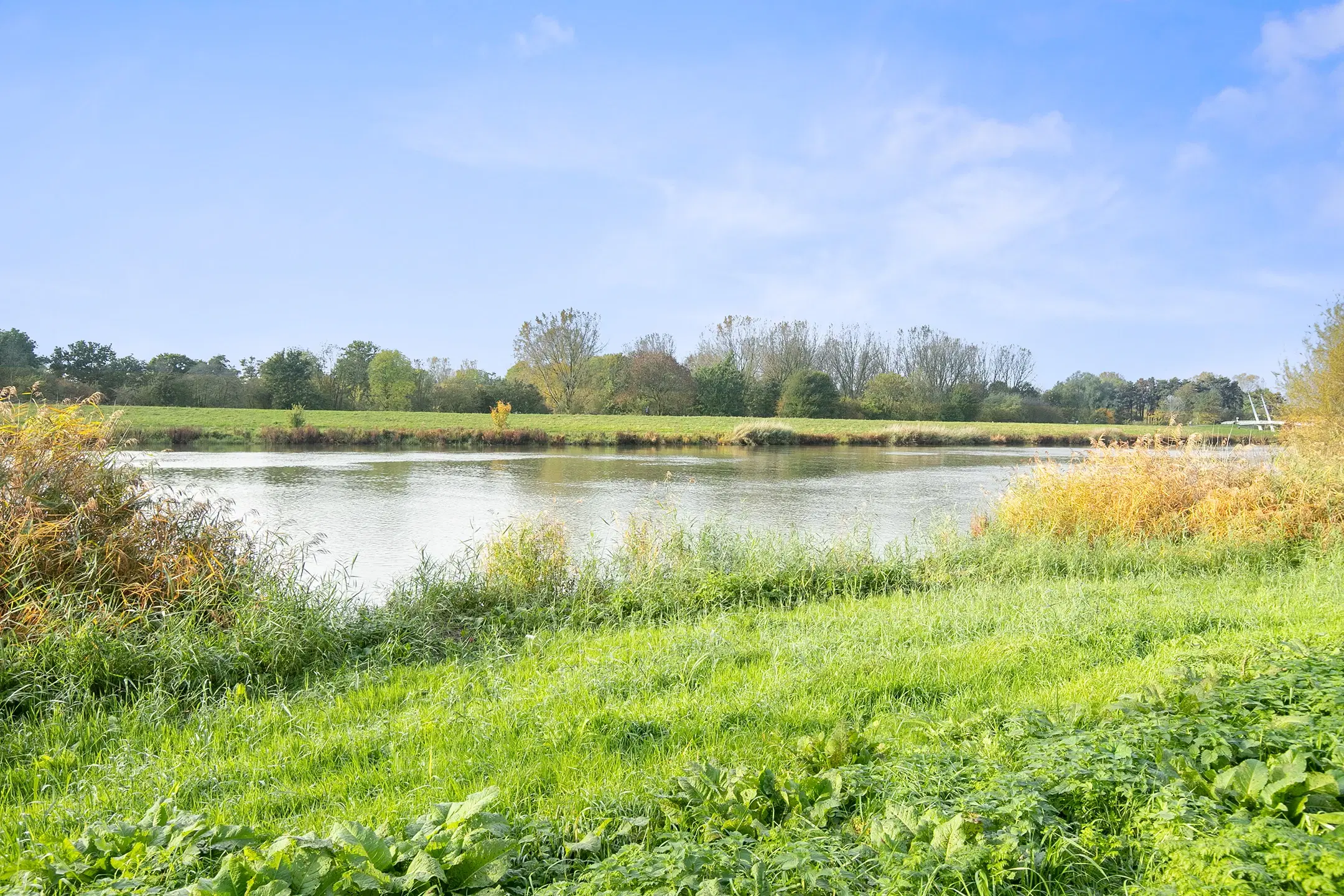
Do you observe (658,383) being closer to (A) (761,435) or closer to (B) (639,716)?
(A) (761,435)

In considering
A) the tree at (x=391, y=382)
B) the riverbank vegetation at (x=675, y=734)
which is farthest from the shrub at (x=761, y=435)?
the riverbank vegetation at (x=675, y=734)

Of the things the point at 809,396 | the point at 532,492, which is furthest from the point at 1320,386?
the point at 809,396

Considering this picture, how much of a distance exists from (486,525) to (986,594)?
7.00 m

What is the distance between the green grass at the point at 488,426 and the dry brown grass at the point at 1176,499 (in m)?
19.1

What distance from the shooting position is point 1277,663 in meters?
3.54

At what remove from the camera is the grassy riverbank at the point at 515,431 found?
90.0ft

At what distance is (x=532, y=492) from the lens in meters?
14.6

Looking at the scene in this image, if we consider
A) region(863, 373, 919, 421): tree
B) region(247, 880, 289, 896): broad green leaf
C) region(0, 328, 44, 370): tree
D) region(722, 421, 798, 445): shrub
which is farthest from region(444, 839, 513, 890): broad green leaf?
region(863, 373, 919, 421): tree

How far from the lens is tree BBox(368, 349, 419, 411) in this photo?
42938 mm

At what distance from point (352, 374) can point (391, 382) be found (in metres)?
2.20

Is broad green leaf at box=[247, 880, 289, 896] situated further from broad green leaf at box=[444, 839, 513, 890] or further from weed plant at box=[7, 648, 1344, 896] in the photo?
broad green leaf at box=[444, 839, 513, 890]

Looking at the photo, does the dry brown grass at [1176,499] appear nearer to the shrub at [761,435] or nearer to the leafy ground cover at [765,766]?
the leafy ground cover at [765,766]

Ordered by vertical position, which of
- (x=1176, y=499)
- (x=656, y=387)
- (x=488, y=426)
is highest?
(x=656, y=387)

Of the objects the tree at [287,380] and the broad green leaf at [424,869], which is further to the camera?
the tree at [287,380]
